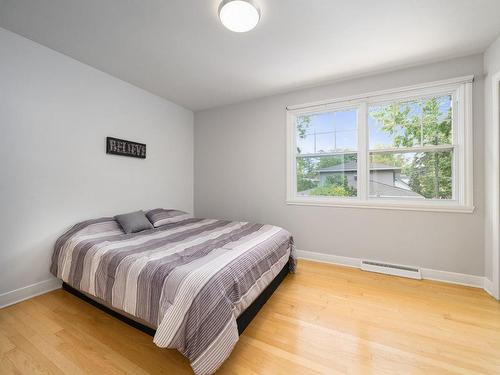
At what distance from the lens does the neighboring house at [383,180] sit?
2682 millimetres

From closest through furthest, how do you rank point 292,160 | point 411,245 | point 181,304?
point 181,304, point 411,245, point 292,160

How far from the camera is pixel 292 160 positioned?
326 cm

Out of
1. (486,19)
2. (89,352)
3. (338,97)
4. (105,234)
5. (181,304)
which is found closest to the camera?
(181,304)

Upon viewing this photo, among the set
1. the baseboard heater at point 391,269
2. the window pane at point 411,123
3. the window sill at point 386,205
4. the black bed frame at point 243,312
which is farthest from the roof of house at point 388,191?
the black bed frame at point 243,312

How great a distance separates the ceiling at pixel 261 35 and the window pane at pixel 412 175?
1.12 meters

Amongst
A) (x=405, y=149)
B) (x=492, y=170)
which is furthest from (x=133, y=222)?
(x=492, y=170)

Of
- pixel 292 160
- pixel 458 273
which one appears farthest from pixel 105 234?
pixel 458 273

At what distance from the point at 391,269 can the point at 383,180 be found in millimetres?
1139

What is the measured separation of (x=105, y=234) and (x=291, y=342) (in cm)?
211

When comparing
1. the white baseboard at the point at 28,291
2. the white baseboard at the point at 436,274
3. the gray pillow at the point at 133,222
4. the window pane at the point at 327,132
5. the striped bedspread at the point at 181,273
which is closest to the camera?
the striped bedspread at the point at 181,273

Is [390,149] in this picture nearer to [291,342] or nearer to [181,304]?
[291,342]

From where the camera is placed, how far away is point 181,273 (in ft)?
4.54

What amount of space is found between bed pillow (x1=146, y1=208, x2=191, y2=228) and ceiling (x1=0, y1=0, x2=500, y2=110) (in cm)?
188

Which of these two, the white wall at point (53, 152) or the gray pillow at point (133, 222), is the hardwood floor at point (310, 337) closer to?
the white wall at point (53, 152)
